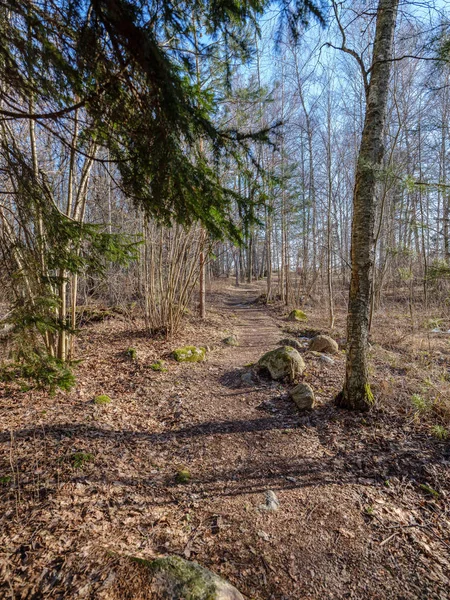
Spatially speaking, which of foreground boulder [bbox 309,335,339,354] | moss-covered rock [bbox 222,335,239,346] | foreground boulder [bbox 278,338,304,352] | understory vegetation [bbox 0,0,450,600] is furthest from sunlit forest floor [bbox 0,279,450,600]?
moss-covered rock [bbox 222,335,239,346]

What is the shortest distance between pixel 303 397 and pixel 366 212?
271 cm

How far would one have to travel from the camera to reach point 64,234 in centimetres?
267

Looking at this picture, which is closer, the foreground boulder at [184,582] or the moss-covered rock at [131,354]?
the foreground boulder at [184,582]

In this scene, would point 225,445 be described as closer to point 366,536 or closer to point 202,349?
point 366,536

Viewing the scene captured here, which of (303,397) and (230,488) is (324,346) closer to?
(303,397)

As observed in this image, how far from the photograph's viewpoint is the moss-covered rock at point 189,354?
5.85 metres

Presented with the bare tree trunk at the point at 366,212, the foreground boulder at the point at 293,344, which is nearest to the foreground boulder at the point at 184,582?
the bare tree trunk at the point at 366,212

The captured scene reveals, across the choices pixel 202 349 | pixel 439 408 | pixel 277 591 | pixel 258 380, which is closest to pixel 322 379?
pixel 258 380

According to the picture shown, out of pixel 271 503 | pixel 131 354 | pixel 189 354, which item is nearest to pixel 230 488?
pixel 271 503

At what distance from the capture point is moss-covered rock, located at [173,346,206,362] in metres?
5.85

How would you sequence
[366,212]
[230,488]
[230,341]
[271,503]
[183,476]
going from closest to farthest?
[271,503] < [230,488] < [183,476] < [366,212] < [230,341]

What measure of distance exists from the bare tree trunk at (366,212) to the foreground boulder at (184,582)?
283cm

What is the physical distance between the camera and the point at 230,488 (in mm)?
2584

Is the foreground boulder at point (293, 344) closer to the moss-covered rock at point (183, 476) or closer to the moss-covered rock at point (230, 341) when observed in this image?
the moss-covered rock at point (230, 341)
